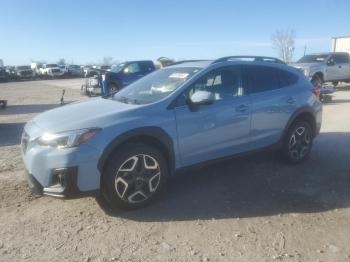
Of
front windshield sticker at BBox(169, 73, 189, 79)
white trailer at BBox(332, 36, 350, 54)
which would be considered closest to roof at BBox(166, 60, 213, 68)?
front windshield sticker at BBox(169, 73, 189, 79)

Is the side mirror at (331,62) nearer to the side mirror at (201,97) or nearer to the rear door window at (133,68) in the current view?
the rear door window at (133,68)

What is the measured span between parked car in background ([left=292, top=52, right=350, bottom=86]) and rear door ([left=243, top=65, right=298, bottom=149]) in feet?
39.8

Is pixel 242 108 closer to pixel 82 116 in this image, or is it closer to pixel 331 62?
pixel 82 116

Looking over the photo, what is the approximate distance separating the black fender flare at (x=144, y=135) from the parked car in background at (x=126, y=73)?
42.7 ft

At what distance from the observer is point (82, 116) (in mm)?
4117

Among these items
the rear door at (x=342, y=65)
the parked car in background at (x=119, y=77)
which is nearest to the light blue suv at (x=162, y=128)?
the parked car in background at (x=119, y=77)

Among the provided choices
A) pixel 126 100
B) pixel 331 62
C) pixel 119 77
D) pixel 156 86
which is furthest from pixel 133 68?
pixel 126 100

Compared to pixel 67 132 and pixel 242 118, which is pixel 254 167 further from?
pixel 67 132

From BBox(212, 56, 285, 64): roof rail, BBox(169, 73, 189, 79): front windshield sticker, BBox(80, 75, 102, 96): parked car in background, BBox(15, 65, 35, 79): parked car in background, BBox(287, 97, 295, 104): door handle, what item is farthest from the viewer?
BBox(15, 65, 35, 79): parked car in background

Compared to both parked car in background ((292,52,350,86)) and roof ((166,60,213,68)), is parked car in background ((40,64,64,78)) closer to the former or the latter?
parked car in background ((292,52,350,86))

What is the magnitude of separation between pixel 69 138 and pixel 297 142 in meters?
3.71

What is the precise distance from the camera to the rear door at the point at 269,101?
16.9 ft

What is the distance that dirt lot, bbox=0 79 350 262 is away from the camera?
3408 millimetres

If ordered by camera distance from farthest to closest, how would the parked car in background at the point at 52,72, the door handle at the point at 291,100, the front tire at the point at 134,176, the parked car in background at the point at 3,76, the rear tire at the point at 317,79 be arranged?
the parked car in background at the point at 52,72 → the parked car in background at the point at 3,76 → the rear tire at the point at 317,79 → the door handle at the point at 291,100 → the front tire at the point at 134,176
